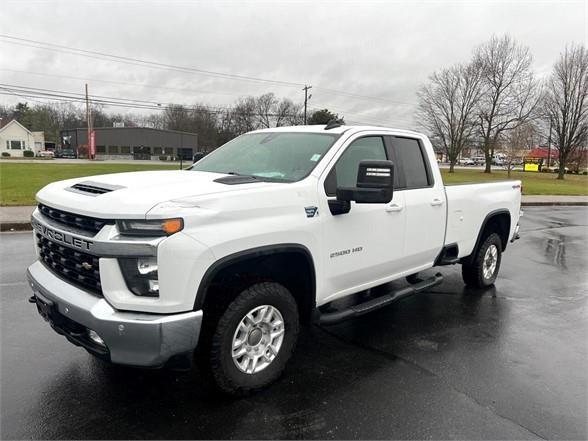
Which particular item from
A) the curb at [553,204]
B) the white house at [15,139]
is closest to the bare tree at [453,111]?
the curb at [553,204]

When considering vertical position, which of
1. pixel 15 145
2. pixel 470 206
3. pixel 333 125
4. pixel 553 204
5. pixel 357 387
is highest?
pixel 15 145

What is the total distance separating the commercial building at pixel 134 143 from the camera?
75.4 metres

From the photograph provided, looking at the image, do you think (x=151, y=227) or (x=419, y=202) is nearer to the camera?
(x=151, y=227)

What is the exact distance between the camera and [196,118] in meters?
85.0

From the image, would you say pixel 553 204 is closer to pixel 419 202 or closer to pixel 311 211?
pixel 419 202

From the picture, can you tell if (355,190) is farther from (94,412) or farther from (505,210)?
(505,210)

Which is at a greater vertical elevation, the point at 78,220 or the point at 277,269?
the point at 78,220

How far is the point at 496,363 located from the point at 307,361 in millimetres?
1673

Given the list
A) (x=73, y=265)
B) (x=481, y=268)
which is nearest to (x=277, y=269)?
(x=73, y=265)

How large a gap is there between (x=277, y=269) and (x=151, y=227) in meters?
1.14

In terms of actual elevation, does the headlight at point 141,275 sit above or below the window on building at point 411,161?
below

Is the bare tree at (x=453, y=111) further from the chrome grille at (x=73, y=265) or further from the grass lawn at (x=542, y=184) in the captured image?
the chrome grille at (x=73, y=265)

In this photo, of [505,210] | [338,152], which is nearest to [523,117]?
[505,210]

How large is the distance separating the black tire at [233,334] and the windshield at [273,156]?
0.92 m
